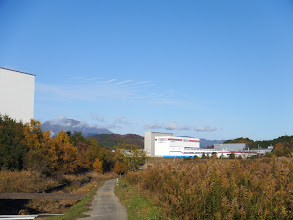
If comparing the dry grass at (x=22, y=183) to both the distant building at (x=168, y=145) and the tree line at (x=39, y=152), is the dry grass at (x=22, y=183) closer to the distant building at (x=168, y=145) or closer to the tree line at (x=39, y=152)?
the tree line at (x=39, y=152)

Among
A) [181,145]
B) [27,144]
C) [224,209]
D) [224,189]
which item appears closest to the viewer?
[224,209]

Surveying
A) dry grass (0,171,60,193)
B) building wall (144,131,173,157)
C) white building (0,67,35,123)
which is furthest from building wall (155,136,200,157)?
dry grass (0,171,60,193)

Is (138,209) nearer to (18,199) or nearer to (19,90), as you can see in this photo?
(18,199)

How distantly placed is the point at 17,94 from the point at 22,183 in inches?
1495

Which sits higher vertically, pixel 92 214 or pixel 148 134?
pixel 148 134

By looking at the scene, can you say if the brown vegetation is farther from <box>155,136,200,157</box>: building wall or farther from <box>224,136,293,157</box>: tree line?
<box>155,136,200,157</box>: building wall

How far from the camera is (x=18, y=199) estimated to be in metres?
19.8

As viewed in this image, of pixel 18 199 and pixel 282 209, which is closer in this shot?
pixel 282 209

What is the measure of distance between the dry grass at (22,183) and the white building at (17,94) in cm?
2964

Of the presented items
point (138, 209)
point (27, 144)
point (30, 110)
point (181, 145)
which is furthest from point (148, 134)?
point (138, 209)

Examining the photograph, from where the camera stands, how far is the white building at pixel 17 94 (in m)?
55.0

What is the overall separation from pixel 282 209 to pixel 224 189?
1.70 m

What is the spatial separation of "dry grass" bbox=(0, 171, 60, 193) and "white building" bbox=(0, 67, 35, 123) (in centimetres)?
2964

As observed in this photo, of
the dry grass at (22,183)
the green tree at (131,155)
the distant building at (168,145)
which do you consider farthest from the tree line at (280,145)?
the distant building at (168,145)
